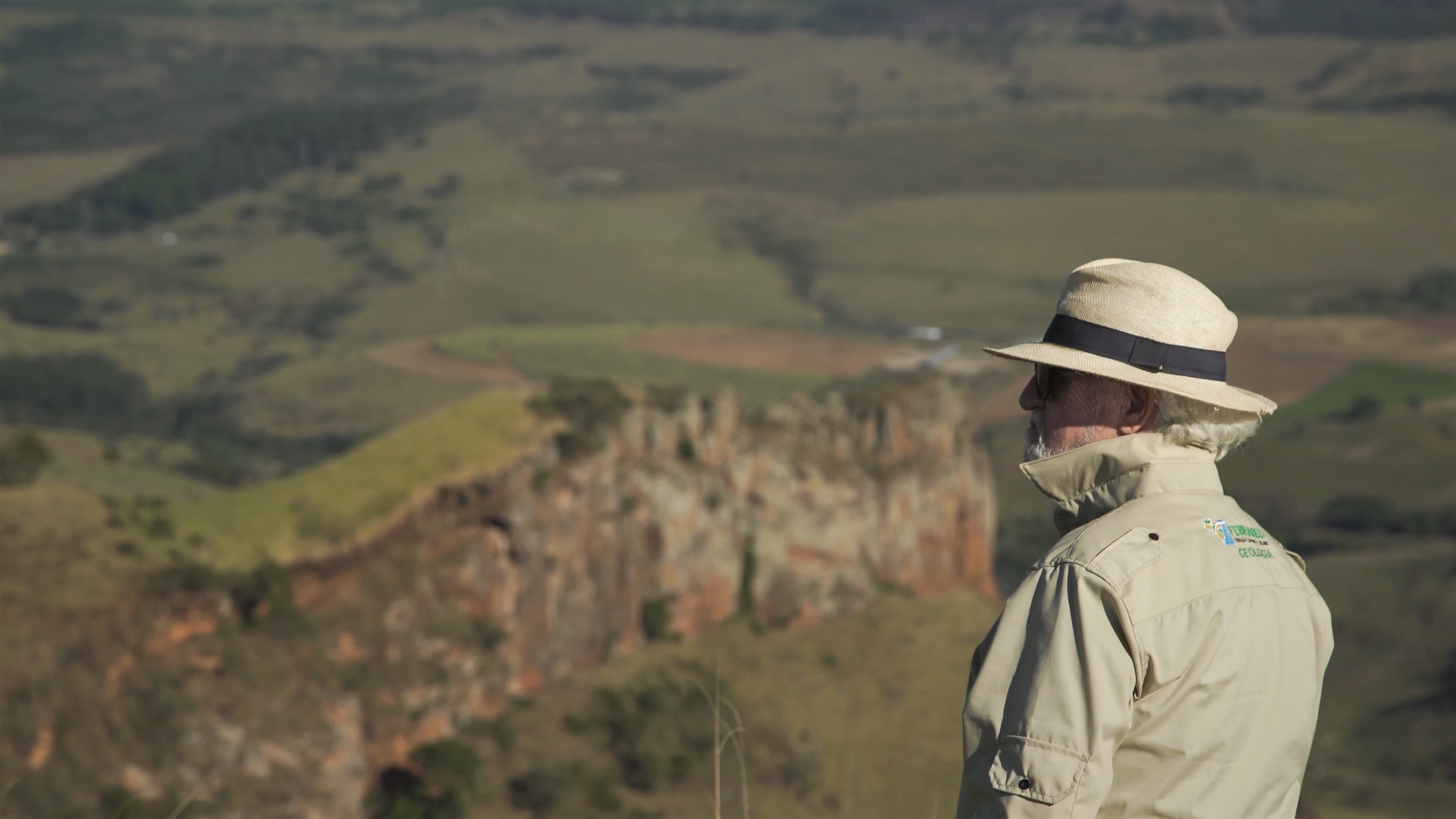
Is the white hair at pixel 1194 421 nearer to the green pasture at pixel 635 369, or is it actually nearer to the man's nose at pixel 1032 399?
the man's nose at pixel 1032 399

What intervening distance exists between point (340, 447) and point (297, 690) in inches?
4418

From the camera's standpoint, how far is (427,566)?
55.5 metres

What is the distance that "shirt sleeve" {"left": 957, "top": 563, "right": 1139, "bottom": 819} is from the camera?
5.16 m

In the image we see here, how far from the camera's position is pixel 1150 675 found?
538 centimetres

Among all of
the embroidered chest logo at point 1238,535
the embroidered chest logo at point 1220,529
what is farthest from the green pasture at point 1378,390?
the embroidered chest logo at point 1220,529

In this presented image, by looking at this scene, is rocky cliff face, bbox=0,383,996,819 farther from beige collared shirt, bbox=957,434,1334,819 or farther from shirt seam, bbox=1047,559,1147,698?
shirt seam, bbox=1047,559,1147,698

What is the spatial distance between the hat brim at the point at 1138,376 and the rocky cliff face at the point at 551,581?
31.5 m

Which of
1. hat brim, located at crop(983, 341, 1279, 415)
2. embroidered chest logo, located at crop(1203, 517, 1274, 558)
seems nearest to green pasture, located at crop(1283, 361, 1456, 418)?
hat brim, located at crop(983, 341, 1279, 415)

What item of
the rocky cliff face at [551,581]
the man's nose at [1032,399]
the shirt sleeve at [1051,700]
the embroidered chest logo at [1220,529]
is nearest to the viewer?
the shirt sleeve at [1051,700]

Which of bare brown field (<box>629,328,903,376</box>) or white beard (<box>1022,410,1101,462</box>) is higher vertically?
white beard (<box>1022,410,1101,462</box>)

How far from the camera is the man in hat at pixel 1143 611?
5227 millimetres

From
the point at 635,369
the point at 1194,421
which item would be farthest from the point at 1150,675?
the point at 635,369

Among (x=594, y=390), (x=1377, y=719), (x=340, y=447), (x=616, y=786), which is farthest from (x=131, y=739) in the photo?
(x=340, y=447)

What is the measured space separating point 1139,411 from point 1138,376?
0.25 m
